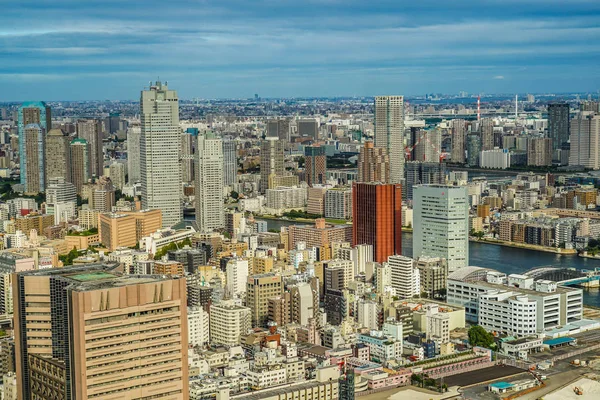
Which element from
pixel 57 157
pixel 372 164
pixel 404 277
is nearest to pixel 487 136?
pixel 372 164

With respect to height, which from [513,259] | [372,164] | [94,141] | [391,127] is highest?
[391,127]

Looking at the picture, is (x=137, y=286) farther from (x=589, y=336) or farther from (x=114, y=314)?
(x=589, y=336)

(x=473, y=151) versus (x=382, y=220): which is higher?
(x=473, y=151)

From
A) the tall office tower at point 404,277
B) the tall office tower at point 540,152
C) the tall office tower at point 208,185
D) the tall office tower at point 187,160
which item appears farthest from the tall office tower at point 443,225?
the tall office tower at point 540,152

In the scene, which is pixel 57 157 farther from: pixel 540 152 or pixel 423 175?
pixel 540 152

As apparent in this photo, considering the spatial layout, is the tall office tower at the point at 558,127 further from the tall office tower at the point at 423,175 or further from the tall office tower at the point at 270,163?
the tall office tower at the point at 270,163

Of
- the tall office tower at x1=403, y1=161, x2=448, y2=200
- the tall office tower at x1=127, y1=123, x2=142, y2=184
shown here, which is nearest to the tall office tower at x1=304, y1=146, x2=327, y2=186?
the tall office tower at x1=403, y1=161, x2=448, y2=200
